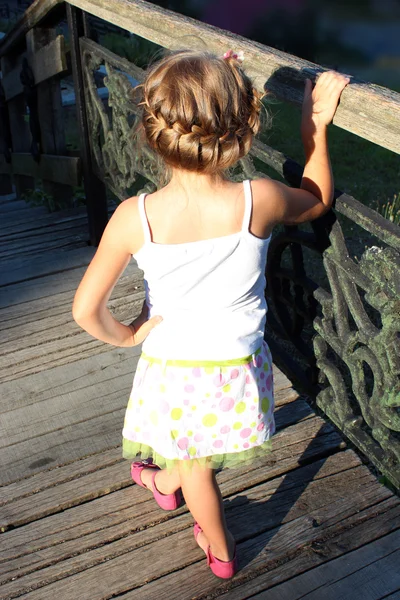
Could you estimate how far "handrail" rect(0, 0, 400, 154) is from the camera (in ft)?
5.24

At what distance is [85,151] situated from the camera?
3885mm

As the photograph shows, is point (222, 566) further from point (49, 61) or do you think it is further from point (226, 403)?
point (49, 61)

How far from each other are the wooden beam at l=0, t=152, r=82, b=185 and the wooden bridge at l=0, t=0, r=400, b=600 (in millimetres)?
1179

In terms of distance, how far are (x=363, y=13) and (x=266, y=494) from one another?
14286mm

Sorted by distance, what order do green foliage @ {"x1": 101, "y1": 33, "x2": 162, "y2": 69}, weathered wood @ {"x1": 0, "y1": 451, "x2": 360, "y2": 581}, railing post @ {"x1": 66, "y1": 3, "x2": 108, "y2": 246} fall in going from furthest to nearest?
green foliage @ {"x1": 101, "y1": 33, "x2": 162, "y2": 69} → railing post @ {"x1": 66, "y1": 3, "x2": 108, "y2": 246} → weathered wood @ {"x1": 0, "y1": 451, "x2": 360, "y2": 581}

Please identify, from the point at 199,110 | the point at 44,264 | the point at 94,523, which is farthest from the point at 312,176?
the point at 44,264

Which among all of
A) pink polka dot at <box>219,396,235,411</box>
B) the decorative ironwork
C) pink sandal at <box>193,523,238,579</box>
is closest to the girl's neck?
the decorative ironwork

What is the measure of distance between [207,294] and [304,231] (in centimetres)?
109

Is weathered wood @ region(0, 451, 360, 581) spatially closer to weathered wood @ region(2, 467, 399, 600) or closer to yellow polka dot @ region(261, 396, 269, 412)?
weathered wood @ region(2, 467, 399, 600)

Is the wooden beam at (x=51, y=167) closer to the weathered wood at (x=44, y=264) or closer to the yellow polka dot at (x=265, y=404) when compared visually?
the weathered wood at (x=44, y=264)

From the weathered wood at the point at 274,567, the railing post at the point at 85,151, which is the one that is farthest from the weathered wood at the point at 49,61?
the weathered wood at the point at 274,567

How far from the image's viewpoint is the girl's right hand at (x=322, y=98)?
66.8 inches

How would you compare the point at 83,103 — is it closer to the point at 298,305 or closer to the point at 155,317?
the point at 298,305

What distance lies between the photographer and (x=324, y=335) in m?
2.17
